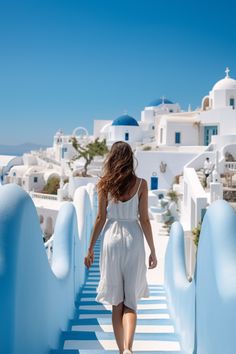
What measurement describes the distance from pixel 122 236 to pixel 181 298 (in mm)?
1321

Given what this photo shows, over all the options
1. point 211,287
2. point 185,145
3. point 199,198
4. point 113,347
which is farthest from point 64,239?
point 185,145

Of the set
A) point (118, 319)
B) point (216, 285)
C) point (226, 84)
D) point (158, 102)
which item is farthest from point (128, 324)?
point (158, 102)

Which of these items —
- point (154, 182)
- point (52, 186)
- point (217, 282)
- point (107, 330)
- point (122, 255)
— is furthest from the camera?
point (52, 186)

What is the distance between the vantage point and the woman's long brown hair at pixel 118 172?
285 cm

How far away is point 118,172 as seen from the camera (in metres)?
2.84

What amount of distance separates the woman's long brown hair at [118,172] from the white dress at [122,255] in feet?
0.28

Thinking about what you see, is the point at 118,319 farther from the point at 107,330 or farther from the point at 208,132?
the point at 208,132

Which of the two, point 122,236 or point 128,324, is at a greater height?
point 122,236

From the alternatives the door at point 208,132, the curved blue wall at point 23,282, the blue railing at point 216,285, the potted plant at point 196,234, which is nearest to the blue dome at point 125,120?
the door at point 208,132

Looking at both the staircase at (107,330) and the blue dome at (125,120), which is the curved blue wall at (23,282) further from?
the blue dome at (125,120)

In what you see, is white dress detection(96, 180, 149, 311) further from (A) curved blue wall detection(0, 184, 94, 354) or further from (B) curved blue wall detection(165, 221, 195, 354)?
(B) curved blue wall detection(165, 221, 195, 354)

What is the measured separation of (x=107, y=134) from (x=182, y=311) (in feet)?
141

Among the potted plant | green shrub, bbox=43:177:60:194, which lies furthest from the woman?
green shrub, bbox=43:177:60:194

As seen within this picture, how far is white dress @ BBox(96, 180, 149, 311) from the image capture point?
283 cm
